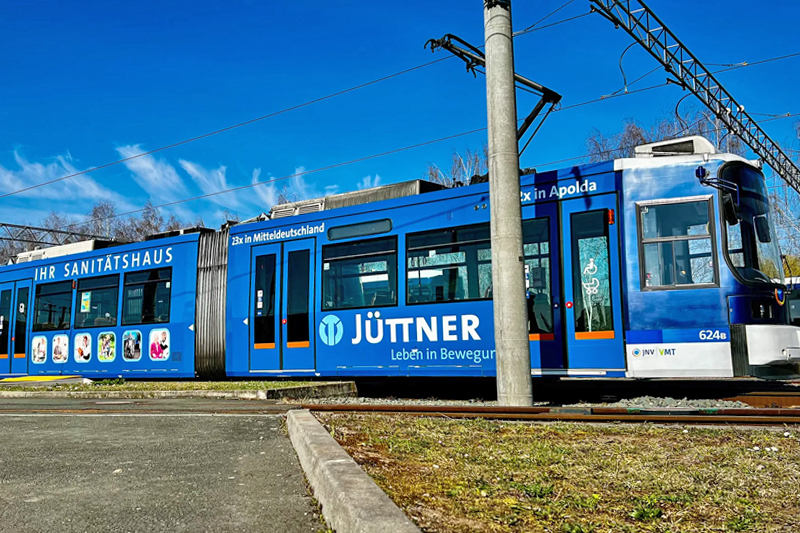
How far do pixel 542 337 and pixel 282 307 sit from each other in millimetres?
4881

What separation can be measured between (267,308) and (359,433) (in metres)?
7.00

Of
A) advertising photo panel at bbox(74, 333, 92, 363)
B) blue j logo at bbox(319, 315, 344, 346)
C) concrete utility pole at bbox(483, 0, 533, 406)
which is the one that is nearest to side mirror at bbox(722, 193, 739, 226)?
concrete utility pole at bbox(483, 0, 533, 406)

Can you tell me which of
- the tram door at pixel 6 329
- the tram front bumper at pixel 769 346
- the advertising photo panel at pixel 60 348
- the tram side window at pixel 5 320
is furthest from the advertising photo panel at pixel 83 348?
the tram front bumper at pixel 769 346

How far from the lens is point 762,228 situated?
Answer: 9273 millimetres

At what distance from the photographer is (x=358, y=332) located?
11.4 metres

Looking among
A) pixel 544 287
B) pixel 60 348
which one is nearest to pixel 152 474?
pixel 544 287

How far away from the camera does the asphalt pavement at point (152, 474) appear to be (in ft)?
12.3

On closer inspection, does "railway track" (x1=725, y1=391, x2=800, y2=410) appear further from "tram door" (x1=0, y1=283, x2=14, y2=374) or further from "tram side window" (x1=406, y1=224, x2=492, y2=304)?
"tram door" (x1=0, y1=283, x2=14, y2=374)

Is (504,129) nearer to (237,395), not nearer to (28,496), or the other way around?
(237,395)

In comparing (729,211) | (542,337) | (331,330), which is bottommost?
(542,337)

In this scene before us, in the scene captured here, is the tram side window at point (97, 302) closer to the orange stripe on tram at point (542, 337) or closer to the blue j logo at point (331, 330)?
the blue j logo at point (331, 330)

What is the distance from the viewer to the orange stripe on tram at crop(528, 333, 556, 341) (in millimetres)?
9566

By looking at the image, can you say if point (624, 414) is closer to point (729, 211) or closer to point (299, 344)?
point (729, 211)

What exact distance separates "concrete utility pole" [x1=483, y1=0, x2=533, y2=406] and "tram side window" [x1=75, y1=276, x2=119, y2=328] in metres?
9.83
